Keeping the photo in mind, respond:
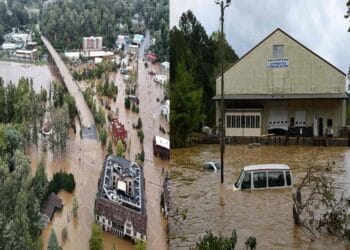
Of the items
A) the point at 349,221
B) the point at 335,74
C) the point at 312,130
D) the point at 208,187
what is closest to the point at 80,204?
the point at 349,221

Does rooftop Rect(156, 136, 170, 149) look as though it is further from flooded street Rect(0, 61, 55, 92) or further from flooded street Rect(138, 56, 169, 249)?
flooded street Rect(0, 61, 55, 92)

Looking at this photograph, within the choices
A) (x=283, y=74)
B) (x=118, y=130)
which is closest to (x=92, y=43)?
(x=118, y=130)

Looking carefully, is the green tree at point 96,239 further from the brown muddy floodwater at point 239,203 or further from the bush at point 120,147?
the brown muddy floodwater at point 239,203

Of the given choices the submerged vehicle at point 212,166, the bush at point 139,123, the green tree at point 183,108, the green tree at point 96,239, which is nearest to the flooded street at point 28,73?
the bush at point 139,123

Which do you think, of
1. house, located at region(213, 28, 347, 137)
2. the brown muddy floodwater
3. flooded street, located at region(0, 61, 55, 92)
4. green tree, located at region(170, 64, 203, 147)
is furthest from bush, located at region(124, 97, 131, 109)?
house, located at region(213, 28, 347, 137)

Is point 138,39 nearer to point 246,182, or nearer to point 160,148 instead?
point 160,148
